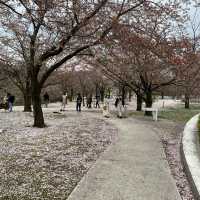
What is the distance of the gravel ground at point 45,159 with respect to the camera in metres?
7.05

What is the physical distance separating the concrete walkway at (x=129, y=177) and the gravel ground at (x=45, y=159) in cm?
33

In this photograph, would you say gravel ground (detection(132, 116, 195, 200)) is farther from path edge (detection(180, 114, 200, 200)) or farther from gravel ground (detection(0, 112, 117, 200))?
gravel ground (detection(0, 112, 117, 200))

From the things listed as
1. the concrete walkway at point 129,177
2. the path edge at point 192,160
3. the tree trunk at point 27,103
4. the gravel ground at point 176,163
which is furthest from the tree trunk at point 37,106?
the tree trunk at point 27,103

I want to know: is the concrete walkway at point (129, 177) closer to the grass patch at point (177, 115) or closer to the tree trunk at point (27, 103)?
the grass patch at point (177, 115)

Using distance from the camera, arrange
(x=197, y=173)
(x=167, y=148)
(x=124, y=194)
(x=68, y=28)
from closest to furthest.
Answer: (x=124, y=194)
(x=197, y=173)
(x=167, y=148)
(x=68, y=28)

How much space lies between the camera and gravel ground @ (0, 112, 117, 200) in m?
7.05

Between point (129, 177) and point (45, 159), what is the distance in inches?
103

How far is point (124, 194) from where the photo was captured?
683cm

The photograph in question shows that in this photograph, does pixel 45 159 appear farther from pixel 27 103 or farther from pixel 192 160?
pixel 27 103

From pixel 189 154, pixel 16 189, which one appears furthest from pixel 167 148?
pixel 16 189

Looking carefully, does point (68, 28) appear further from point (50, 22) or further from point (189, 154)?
point (189, 154)

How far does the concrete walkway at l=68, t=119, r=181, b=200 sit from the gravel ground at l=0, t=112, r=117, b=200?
0.33 m

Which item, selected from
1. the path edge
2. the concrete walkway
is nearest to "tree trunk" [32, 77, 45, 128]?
the concrete walkway

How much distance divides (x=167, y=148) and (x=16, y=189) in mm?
6561
